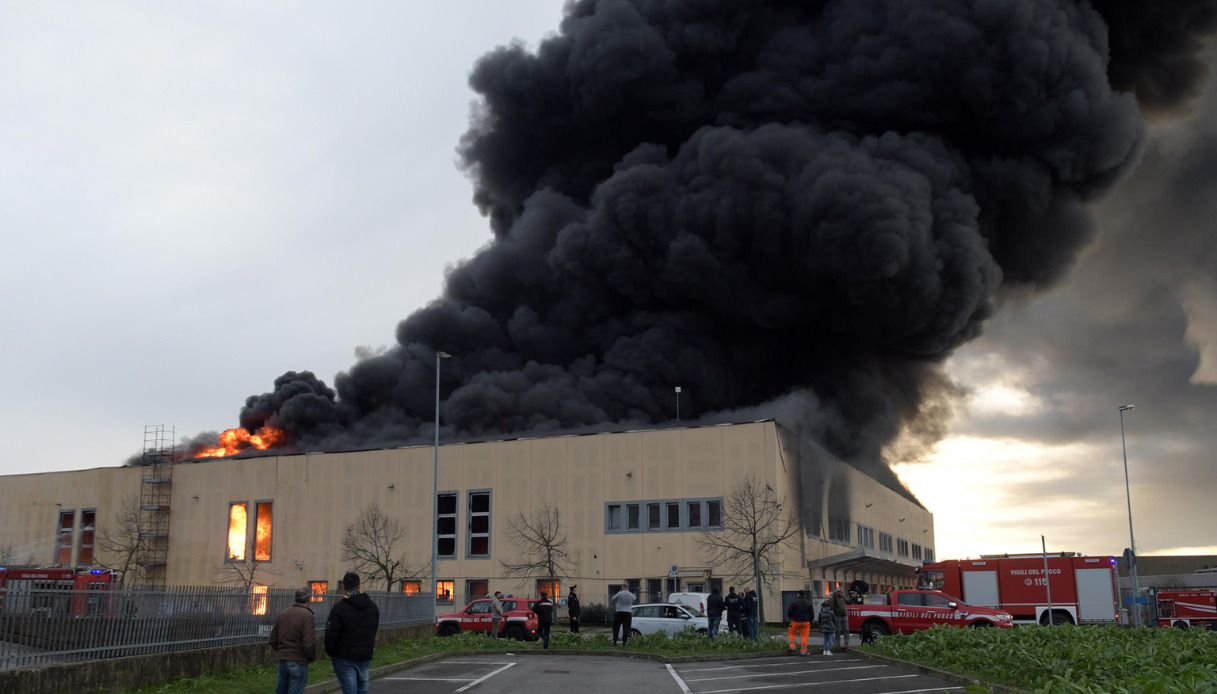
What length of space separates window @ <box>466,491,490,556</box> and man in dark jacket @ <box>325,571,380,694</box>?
113ft

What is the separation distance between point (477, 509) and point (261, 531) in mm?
11351

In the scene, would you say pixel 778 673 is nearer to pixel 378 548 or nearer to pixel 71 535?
pixel 378 548

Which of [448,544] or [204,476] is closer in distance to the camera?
[448,544]

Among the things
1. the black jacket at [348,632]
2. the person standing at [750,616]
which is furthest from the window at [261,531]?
the black jacket at [348,632]

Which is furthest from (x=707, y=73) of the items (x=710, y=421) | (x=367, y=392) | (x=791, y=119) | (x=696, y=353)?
(x=367, y=392)

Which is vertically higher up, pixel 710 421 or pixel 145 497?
pixel 710 421

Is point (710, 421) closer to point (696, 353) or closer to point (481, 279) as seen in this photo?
point (696, 353)

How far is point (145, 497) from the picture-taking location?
50.9m

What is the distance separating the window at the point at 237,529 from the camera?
4864 centimetres

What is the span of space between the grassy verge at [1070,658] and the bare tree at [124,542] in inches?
1568

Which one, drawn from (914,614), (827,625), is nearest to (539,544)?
(914,614)

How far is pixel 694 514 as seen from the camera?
41.0 metres

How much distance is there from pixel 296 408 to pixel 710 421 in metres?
24.9

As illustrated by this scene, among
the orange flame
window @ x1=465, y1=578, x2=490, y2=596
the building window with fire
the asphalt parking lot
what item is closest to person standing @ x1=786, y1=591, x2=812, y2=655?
the asphalt parking lot
